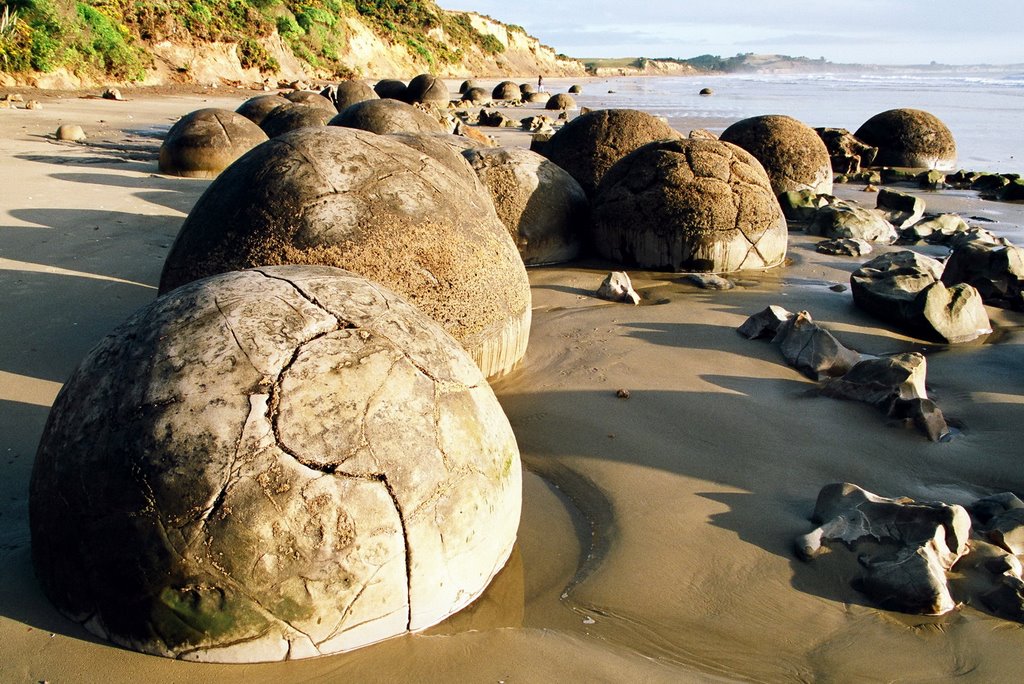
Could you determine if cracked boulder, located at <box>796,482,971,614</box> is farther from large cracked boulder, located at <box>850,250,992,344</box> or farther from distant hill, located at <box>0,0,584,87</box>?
distant hill, located at <box>0,0,584,87</box>

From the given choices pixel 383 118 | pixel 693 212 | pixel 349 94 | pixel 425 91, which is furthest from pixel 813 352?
pixel 425 91

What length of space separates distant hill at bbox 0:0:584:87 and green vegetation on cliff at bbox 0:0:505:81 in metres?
0.03

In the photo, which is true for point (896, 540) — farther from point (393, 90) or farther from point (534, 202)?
point (393, 90)

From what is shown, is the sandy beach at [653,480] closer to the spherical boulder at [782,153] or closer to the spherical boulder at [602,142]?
the spherical boulder at [602,142]

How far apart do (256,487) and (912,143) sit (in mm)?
18026

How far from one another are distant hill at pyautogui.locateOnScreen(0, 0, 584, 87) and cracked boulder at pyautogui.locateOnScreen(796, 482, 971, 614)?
24.6m

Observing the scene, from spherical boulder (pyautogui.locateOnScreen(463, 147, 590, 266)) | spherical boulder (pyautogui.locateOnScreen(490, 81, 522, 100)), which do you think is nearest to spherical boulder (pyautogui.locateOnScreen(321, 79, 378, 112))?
spherical boulder (pyautogui.locateOnScreen(463, 147, 590, 266))

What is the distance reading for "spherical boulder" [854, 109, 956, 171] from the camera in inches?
682

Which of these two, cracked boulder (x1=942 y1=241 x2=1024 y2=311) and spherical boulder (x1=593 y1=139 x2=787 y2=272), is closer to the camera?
cracked boulder (x1=942 y1=241 x2=1024 y2=311)

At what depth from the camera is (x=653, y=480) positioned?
4.11 meters

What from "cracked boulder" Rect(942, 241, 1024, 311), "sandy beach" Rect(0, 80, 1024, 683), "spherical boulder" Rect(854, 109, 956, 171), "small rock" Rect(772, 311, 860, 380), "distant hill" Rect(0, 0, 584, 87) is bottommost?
"sandy beach" Rect(0, 80, 1024, 683)

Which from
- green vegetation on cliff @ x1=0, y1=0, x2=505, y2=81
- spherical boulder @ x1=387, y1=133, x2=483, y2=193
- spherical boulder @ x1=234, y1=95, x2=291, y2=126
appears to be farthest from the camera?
green vegetation on cliff @ x1=0, y1=0, x2=505, y2=81

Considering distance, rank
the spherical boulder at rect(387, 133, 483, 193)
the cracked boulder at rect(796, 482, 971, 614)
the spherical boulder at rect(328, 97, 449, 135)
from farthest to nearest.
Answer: the spherical boulder at rect(328, 97, 449, 135)
the spherical boulder at rect(387, 133, 483, 193)
the cracked boulder at rect(796, 482, 971, 614)

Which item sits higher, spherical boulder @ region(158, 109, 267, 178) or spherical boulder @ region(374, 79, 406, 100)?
spherical boulder @ region(374, 79, 406, 100)
